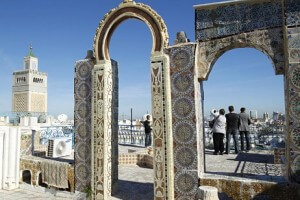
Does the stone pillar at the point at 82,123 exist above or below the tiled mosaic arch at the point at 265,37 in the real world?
below

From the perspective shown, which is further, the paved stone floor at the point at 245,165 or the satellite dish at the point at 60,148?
the satellite dish at the point at 60,148

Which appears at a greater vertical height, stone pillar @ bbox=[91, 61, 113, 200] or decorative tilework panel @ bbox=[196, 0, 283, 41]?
decorative tilework panel @ bbox=[196, 0, 283, 41]

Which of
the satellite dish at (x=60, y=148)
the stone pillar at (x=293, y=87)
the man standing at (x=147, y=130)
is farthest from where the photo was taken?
A: the man standing at (x=147, y=130)

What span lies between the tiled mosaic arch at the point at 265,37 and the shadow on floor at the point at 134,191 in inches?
111

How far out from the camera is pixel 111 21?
5605mm

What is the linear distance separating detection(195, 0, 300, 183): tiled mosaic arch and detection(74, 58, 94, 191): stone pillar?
258 cm

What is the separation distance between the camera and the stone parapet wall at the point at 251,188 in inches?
164

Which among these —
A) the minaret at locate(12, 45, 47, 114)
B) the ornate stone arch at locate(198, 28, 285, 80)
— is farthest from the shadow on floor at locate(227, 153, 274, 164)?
the minaret at locate(12, 45, 47, 114)

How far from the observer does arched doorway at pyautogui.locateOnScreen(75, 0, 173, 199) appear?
197 inches

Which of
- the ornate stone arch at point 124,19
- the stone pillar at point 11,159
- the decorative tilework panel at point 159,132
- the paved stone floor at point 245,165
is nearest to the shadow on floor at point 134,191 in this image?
the decorative tilework panel at point 159,132

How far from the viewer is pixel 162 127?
5.01 m

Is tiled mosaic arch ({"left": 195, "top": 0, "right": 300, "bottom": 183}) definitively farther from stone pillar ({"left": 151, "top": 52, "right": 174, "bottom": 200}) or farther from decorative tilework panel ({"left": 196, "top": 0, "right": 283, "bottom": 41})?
stone pillar ({"left": 151, "top": 52, "right": 174, "bottom": 200})

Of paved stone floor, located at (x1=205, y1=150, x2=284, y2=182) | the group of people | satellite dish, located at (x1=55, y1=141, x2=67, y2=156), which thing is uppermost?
the group of people

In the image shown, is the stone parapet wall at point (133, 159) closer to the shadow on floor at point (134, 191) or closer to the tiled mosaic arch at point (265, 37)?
the shadow on floor at point (134, 191)
